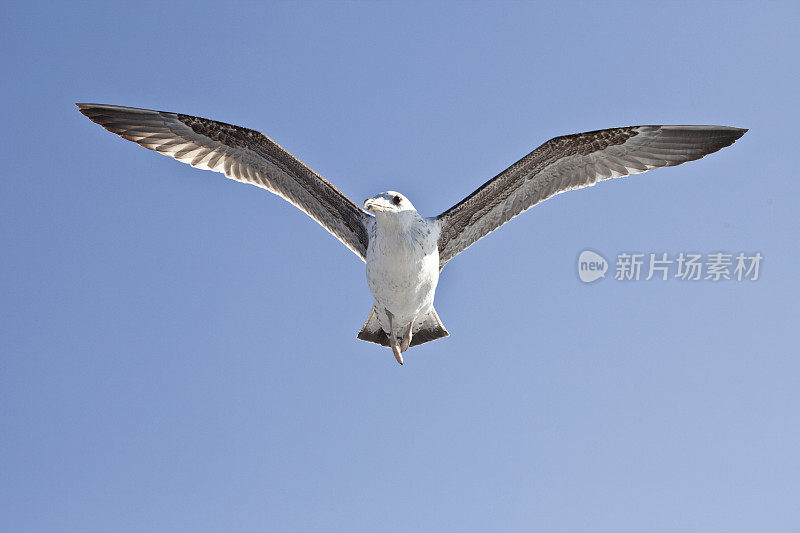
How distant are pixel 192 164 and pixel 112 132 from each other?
1280 millimetres

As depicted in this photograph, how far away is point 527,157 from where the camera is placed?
925 centimetres

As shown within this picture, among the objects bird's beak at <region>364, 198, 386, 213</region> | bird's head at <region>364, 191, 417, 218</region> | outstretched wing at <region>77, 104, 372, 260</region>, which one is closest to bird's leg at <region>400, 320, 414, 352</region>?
outstretched wing at <region>77, 104, 372, 260</region>

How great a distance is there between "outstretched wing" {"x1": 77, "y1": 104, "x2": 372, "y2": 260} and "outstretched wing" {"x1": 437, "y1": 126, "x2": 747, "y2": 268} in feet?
5.58

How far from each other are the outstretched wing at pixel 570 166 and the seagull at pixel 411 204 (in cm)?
2

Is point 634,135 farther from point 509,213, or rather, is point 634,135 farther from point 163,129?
point 163,129

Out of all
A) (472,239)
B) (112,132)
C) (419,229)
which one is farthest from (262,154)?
(472,239)

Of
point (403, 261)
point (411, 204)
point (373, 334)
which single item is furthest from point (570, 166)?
point (373, 334)

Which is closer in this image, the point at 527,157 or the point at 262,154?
the point at 527,157

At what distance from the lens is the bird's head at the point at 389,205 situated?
7805 mm

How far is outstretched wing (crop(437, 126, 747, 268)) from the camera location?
937 cm

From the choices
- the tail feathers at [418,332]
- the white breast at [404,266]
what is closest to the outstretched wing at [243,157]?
the white breast at [404,266]

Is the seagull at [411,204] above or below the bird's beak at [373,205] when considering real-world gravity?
above

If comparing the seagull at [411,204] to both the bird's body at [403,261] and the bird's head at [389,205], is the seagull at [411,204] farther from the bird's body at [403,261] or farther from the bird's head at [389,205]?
the bird's head at [389,205]

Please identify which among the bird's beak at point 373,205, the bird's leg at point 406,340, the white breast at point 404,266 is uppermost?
the bird's beak at point 373,205
